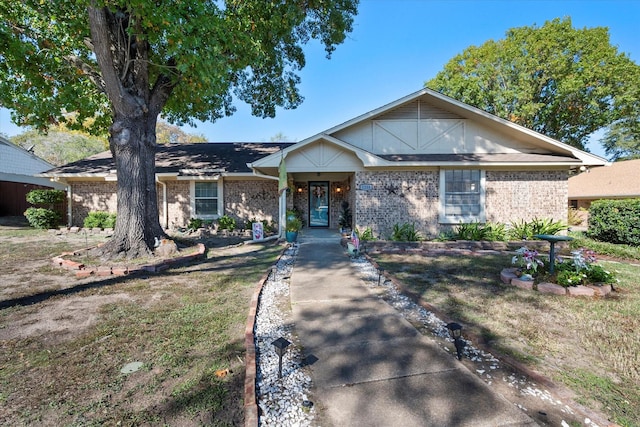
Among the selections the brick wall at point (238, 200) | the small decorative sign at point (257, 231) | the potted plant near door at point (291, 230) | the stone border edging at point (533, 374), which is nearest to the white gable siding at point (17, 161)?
the brick wall at point (238, 200)

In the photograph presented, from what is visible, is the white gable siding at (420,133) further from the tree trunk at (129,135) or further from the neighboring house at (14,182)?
the neighboring house at (14,182)

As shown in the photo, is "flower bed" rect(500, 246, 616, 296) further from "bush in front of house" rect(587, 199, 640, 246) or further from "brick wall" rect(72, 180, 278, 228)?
"brick wall" rect(72, 180, 278, 228)

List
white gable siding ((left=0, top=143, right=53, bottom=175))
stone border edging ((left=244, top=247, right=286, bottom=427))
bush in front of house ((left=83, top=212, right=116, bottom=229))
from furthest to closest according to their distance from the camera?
white gable siding ((left=0, top=143, right=53, bottom=175))
bush in front of house ((left=83, top=212, right=116, bottom=229))
stone border edging ((left=244, top=247, right=286, bottom=427))

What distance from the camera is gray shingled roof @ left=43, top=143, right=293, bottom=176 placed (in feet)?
42.7

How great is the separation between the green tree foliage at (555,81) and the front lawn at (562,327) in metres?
18.0

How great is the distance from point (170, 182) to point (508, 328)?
531 inches

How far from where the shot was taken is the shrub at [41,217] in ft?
44.2

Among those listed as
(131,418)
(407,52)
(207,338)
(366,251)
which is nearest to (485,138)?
(407,52)

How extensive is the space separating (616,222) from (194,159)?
17.1 m

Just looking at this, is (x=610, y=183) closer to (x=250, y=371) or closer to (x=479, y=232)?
(x=479, y=232)

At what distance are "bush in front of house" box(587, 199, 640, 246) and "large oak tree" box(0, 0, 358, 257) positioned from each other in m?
12.8

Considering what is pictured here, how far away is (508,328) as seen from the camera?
3.81 meters

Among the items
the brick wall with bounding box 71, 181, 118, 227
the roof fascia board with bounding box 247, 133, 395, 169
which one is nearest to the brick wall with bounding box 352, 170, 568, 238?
the roof fascia board with bounding box 247, 133, 395, 169

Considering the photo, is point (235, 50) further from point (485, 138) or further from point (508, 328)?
point (485, 138)
